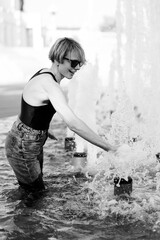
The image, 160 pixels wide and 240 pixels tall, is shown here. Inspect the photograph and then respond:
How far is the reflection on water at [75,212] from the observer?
11.9 ft

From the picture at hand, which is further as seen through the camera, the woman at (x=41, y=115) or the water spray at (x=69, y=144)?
the water spray at (x=69, y=144)

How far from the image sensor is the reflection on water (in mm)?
3626

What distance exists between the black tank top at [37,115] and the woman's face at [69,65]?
111 mm

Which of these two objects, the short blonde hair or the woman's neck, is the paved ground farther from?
the short blonde hair

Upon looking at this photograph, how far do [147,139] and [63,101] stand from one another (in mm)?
3410

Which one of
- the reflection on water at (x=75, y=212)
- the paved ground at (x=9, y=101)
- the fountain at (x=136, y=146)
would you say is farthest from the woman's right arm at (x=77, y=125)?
the paved ground at (x=9, y=101)

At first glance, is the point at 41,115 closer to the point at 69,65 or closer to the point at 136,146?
the point at 69,65

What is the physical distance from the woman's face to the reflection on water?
111 cm

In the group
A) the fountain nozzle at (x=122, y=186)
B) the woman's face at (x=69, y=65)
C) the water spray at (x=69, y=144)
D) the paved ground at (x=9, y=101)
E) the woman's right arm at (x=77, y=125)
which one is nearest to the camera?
the woman's right arm at (x=77, y=125)

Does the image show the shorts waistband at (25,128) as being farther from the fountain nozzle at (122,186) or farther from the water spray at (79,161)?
the water spray at (79,161)

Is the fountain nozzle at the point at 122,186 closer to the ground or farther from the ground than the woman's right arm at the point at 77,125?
closer to the ground

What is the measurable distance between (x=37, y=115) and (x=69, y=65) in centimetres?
47

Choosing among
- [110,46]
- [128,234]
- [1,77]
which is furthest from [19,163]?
[110,46]

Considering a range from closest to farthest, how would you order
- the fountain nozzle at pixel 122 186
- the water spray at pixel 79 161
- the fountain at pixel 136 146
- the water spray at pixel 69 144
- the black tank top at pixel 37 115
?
the black tank top at pixel 37 115, the fountain at pixel 136 146, the fountain nozzle at pixel 122 186, the water spray at pixel 79 161, the water spray at pixel 69 144
